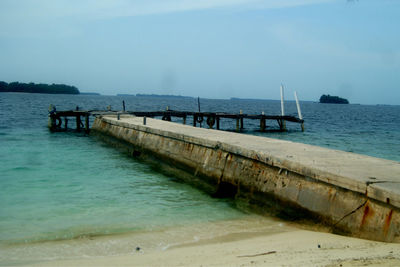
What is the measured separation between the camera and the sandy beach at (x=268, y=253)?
4.24 m

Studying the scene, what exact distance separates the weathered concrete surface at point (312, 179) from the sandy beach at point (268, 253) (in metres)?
0.38

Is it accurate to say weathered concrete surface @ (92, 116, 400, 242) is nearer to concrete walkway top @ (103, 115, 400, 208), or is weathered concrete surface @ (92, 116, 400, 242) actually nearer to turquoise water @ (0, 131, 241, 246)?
concrete walkway top @ (103, 115, 400, 208)

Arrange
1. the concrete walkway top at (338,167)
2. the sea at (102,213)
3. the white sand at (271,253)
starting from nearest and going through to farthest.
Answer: the white sand at (271,253) < the concrete walkway top at (338,167) < the sea at (102,213)

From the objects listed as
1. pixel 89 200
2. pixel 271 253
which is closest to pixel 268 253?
pixel 271 253

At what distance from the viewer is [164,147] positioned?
1369 centimetres

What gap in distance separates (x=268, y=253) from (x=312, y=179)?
2.25 meters

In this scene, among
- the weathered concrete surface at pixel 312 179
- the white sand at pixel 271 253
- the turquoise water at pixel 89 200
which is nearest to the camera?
the white sand at pixel 271 253

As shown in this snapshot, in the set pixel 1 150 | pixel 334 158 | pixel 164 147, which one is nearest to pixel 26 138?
pixel 1 150

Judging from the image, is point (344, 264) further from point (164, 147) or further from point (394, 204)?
point (164, 147)

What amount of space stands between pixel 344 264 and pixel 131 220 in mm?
4407

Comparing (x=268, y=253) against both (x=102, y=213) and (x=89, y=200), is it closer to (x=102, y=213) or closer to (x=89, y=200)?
(x=102, y=213)

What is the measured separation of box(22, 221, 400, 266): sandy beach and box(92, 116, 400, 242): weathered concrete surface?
377 millimetres

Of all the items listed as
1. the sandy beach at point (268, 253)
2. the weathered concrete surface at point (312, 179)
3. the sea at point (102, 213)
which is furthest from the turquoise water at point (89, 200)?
the sandy beach at point (268, 253)

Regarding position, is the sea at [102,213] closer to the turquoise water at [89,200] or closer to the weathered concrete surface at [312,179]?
the turquoise water at [89,200]
